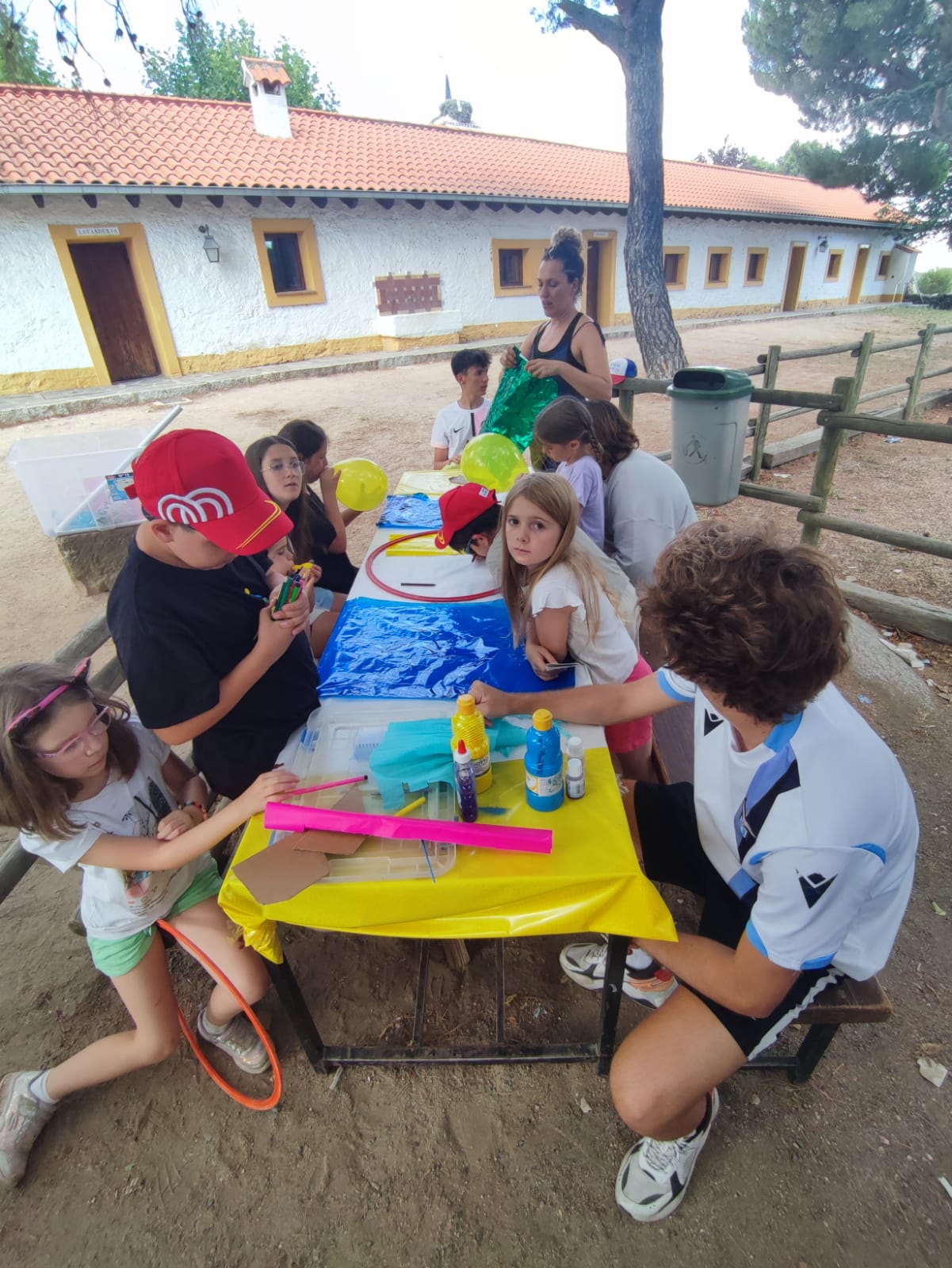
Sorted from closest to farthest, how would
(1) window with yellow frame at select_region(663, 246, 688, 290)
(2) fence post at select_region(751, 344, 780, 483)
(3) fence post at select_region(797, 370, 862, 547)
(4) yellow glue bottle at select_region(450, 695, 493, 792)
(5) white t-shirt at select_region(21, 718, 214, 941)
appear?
(4) yellow glue bottle at select_region(450, 695, 493, 792) → (5) white t-shirt at select_region(21, 718, 214, 941) → (3) fence post at select_region(797, 370, 862, 547) → (2) fence post at select_region(751, 344, 780, 483) → (1) window with yellow frame at select_region(663, 246, 688, 290)

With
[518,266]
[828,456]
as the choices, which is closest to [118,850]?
[828,456]

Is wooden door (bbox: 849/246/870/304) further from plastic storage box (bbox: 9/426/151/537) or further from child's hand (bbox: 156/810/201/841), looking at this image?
child's hand (bbox: 156/810/201/841)

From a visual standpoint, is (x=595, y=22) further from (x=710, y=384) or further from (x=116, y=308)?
(x=116, y=308)

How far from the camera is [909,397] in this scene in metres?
7.64

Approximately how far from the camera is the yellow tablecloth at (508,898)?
1.23 metres

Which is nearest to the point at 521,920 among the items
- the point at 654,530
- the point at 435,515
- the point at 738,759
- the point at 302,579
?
the point at 738,759

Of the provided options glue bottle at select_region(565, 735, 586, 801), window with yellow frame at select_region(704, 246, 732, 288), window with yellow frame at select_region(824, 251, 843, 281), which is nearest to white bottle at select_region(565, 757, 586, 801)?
glue bottle at select_region(565, 735, 586, 801)

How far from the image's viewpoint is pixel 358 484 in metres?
3.39

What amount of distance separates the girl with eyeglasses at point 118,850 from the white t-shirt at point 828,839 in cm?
99

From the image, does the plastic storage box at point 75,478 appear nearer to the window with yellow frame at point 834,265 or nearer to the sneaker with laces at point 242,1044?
the sneaker with laces at point 242,1044

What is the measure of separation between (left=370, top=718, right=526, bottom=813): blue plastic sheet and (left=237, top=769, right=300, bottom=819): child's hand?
190 millimetres

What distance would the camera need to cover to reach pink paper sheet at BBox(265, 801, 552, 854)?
1.25m

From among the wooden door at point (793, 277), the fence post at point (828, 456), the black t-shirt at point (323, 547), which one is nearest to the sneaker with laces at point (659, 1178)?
the black t-shirt at point (323, 547)

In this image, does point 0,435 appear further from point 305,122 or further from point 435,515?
point 305,122
